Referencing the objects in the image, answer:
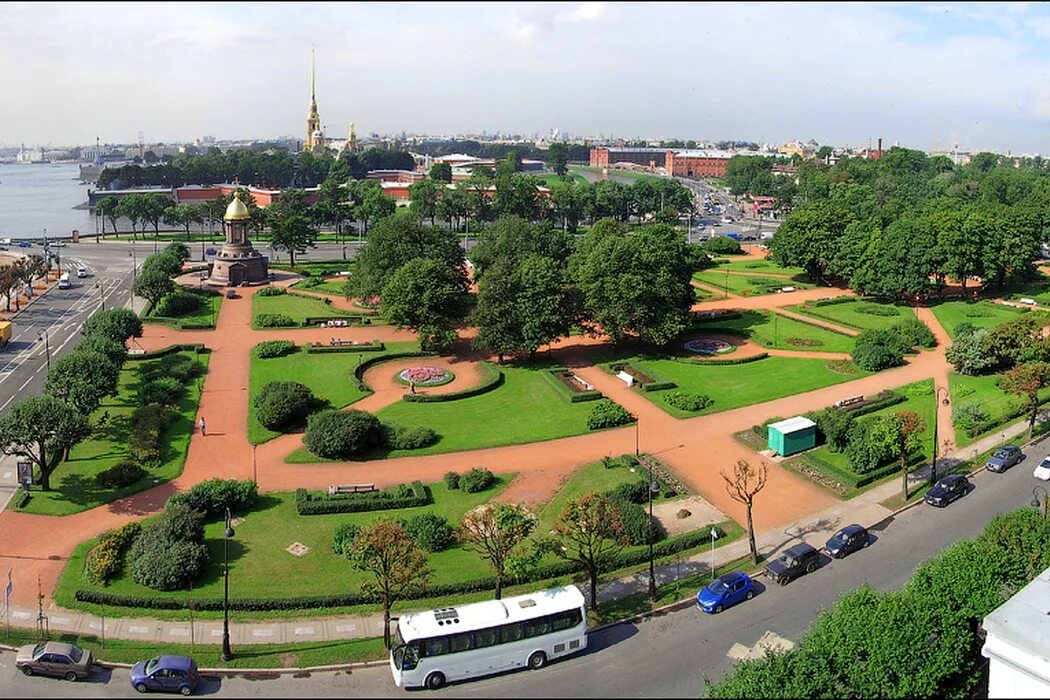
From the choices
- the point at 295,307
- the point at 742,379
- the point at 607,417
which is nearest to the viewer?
the point at 607,417

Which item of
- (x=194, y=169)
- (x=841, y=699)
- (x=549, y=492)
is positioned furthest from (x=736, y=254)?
(x=194, y=169)

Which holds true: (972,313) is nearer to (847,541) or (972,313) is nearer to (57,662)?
(847,541)

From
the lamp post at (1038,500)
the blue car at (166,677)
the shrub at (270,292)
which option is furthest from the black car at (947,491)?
the shrub at (270,292)

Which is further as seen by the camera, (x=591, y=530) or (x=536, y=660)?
(x=591, y=530)

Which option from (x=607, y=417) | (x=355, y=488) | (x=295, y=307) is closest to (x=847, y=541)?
(x=607, y=417)

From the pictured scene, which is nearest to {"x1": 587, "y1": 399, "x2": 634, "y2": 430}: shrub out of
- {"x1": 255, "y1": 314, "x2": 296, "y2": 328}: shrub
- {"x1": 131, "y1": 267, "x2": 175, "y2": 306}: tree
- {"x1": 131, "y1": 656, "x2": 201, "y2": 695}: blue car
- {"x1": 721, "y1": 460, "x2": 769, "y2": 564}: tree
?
{"x1": 721, "y1": 460, "x2": 769, "y2": 564}: tree
